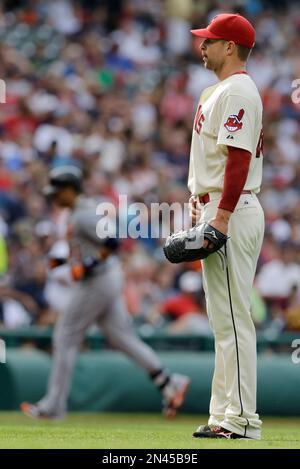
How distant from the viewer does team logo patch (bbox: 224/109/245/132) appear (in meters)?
6.01

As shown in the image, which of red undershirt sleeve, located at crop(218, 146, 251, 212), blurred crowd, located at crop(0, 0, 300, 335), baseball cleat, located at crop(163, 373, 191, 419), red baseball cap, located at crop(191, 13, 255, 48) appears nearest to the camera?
red undershirt sleeve, located at crop(218, 146, 251, 212)

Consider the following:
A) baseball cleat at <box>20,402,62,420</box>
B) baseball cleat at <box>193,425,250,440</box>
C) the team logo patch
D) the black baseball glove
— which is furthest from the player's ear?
baseball cleat at <box>20,402,62,420</box>

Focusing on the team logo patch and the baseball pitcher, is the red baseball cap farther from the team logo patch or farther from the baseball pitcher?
the team logo patch

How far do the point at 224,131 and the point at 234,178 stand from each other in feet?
0.84

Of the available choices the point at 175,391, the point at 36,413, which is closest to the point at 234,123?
the point at 36,413

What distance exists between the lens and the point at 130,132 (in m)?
15.8

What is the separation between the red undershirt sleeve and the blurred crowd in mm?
5579

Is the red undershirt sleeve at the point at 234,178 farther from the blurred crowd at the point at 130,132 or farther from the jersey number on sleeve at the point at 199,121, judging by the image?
the blurred crowd at the point at 130,132

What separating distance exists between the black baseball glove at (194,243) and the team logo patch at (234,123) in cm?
49

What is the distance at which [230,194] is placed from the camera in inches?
234

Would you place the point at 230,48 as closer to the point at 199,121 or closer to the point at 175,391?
the point at 199,121
